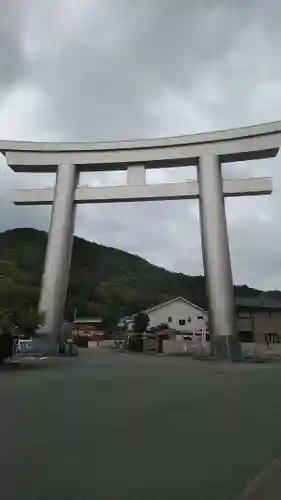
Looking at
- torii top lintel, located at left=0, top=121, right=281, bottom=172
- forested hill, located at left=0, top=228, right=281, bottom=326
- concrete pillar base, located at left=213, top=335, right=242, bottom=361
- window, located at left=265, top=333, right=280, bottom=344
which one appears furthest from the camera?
forested hill, located at left=0, top=228, right=281, bottom=326

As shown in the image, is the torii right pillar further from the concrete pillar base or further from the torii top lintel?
the torii top lintel

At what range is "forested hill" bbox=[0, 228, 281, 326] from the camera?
222ft

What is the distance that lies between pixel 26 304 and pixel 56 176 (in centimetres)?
855

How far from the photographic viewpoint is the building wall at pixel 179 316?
5978cm

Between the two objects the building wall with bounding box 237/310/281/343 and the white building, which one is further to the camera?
the white building

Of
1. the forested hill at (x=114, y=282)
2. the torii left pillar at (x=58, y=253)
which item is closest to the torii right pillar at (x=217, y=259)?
the torii left pillar at (x=58, y=253)

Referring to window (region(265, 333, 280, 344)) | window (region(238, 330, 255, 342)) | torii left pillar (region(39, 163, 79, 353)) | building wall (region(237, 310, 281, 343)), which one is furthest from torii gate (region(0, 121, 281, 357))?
window (region(265, 333, 280, 344))

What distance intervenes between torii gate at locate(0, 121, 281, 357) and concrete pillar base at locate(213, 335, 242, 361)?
47mm

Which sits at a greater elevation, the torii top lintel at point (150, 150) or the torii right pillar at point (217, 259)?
the torii top lintel at point (150, 150)

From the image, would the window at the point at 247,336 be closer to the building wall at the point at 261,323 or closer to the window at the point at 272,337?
the building wall at the point at 261,323

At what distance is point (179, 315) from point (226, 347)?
32.7 m

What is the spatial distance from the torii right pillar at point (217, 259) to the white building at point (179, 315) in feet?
104

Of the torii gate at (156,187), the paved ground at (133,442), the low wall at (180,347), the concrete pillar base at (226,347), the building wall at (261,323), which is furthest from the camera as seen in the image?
the building wall at (261,323)

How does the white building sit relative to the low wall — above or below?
above
